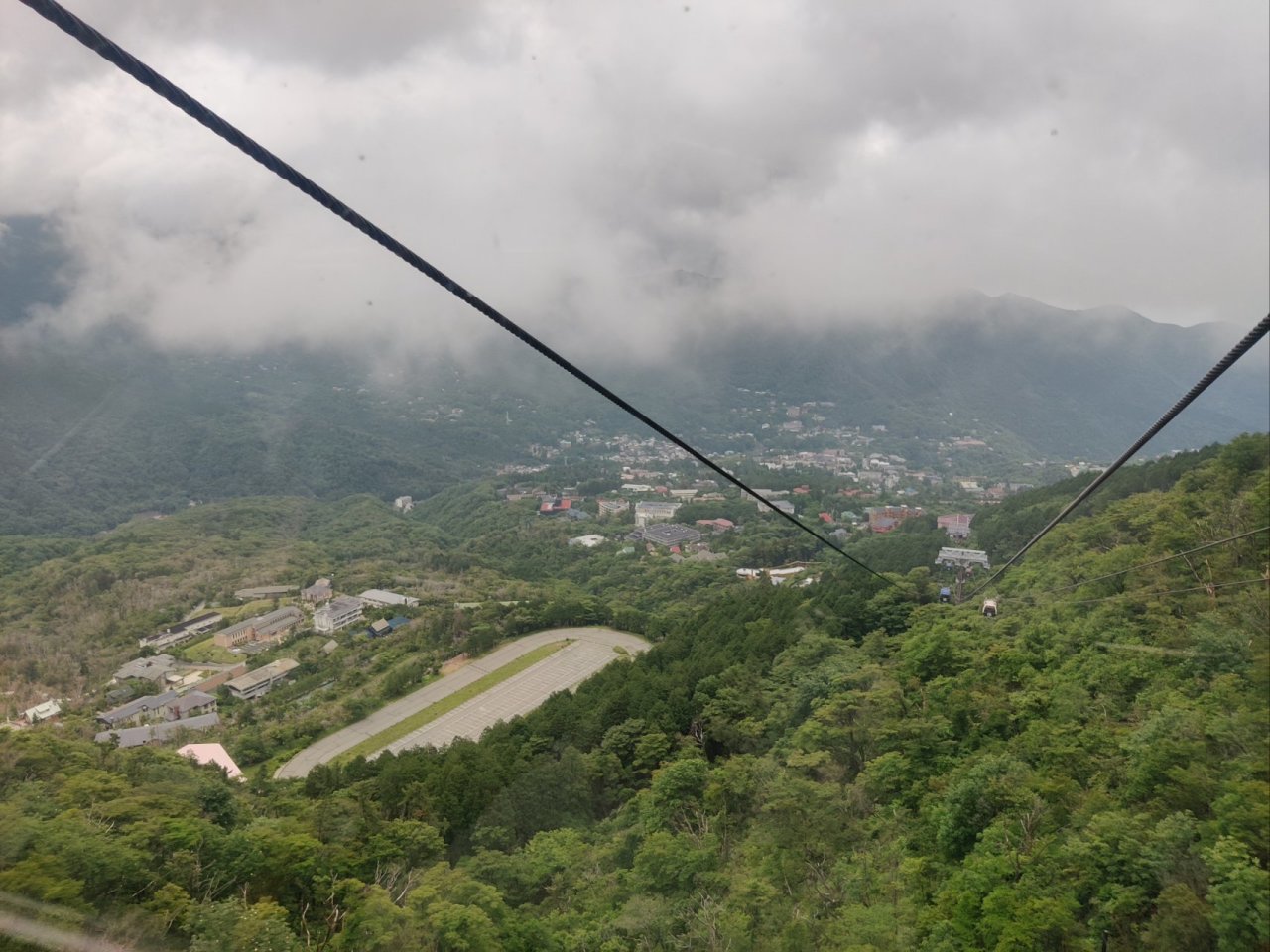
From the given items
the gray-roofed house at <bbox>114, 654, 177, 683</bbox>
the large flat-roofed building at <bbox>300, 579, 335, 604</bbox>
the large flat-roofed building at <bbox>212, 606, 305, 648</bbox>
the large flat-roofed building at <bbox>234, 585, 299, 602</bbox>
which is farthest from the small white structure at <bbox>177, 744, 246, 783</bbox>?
the large flat-roofed building at <bbox>234, 585, 299, 602</bbox>

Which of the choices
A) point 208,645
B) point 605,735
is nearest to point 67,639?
point 208,645

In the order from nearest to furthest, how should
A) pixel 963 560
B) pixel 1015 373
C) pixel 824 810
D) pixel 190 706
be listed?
1. pixel 824 810
2. pixel 190 706
3. pixel 963 560
4. pixel 1015 373

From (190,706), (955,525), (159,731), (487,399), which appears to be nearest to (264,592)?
(190,706)

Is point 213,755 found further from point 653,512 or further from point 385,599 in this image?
point 653,512

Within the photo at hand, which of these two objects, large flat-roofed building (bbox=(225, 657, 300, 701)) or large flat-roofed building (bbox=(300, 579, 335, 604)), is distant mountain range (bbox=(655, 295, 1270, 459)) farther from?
large flat-roofed building (bbox=(225, 657, 300, 701))

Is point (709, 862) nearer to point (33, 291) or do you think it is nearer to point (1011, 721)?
point (1011, 721)

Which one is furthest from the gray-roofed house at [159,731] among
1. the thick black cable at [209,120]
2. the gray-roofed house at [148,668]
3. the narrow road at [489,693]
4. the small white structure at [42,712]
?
the thick black cable at [209,120]
